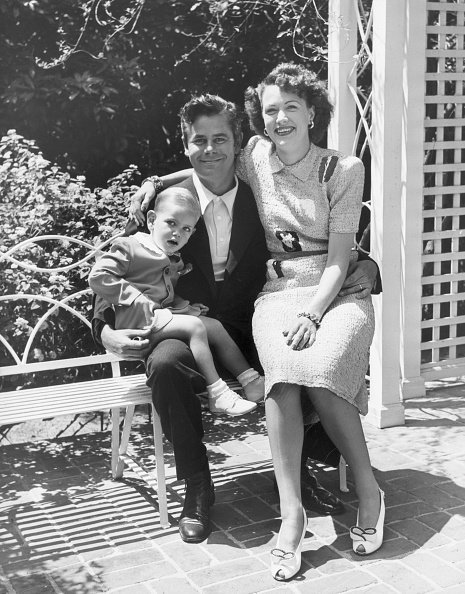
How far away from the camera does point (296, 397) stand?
366 centimetres

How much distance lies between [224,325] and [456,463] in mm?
1327

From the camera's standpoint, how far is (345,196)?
3.96m

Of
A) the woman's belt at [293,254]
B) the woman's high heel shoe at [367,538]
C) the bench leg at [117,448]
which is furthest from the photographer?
the bench leg at [117,448]

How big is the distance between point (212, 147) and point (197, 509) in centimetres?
153

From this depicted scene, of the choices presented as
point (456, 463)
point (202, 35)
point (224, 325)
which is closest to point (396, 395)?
point (456, 463)

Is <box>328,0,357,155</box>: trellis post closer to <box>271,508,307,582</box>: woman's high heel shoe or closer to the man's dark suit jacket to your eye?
the man's dark suit jacket

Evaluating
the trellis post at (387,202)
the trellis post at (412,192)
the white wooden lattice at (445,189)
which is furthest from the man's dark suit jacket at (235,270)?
the white wooden lattice at (445,189)

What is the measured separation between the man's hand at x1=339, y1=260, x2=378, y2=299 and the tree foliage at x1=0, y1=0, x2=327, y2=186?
2.31 metres

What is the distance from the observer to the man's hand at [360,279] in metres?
4.02

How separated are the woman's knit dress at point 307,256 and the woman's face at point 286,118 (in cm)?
10

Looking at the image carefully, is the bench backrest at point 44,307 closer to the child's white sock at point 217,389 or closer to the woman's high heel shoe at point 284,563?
the child's white sock at point 217,389

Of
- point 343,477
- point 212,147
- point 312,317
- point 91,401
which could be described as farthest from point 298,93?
point 343,477

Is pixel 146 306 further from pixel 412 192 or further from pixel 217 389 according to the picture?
pixel 412 192

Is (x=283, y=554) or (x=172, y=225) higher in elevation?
(x=172, y=225)
